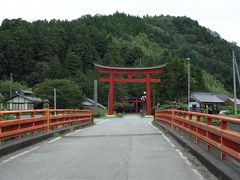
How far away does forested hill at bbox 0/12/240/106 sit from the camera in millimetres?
92812

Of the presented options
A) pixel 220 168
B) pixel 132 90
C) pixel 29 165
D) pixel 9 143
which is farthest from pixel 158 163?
pixel 132 90

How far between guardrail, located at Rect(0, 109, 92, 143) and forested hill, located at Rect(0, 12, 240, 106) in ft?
185

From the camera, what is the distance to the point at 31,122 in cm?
1412

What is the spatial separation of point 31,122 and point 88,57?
106183 millimetres

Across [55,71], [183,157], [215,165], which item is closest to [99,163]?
[183,157]

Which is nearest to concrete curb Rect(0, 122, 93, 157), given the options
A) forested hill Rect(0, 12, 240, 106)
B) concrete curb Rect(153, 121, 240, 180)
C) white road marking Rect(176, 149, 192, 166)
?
white road marking Rect(176, 149, 192, 166)

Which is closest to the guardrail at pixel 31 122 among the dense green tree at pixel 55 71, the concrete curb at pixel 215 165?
the concrete curb at pixel 215 165

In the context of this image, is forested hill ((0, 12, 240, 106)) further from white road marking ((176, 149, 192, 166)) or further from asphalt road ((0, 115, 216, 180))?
white road marking ((176, 149, 192, 166))

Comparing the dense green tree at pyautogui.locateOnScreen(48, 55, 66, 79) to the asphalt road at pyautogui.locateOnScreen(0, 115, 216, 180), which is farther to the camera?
the dense green tree at pyautogui.locateOnScreen(48, 55, 66, 79)

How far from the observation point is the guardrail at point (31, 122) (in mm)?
11334

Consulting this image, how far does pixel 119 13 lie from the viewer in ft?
612

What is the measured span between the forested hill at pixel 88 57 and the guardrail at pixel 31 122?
56425 millimetres

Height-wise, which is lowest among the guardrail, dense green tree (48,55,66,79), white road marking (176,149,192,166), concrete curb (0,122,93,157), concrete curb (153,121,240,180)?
white road marking (176,149,192,166)

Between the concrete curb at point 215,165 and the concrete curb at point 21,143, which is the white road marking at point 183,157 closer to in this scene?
the concrete curb at point 215,165
